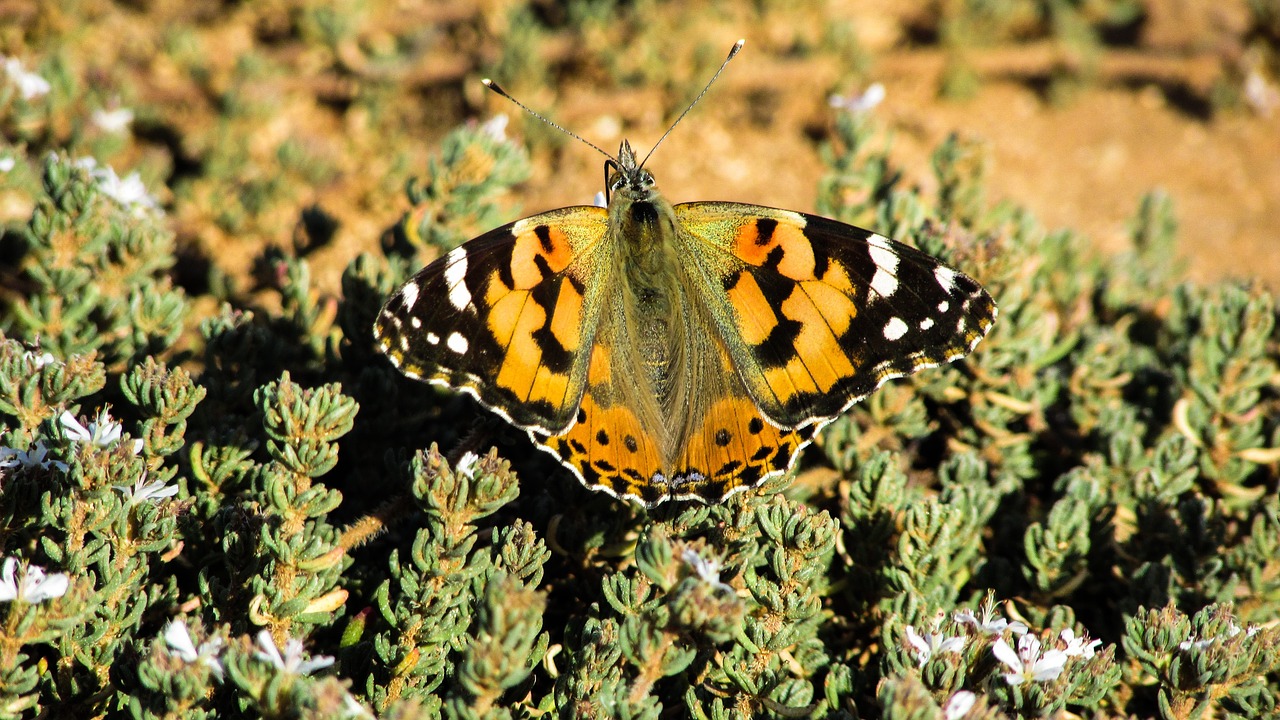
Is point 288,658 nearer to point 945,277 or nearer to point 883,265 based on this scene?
point 883,265

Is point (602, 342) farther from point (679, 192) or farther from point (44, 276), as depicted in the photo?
point (679, 192)

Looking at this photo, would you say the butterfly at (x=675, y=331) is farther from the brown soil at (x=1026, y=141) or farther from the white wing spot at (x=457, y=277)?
the brown soil at (x=1026, y=141)

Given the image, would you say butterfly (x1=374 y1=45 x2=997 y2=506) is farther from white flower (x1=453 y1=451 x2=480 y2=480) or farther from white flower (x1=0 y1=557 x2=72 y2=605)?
white flower (x1=0 y1=557 x2=72 y2=605)

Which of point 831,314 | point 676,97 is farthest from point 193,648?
point 676,97

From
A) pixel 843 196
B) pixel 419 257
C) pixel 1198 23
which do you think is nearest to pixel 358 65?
pixel 419 257

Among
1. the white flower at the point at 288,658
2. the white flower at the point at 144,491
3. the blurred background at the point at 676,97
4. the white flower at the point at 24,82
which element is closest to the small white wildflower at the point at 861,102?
the blurred background at the point at 676,97
